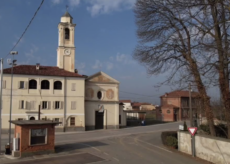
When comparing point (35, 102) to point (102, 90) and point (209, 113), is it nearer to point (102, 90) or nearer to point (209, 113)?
point (102, 90)

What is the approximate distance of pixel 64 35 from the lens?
1783 inches

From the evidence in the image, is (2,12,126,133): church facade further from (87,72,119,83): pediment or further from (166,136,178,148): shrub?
(166,136,178,148): shrub

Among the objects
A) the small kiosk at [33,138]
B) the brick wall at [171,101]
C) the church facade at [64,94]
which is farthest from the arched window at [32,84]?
the brick wall at [171,101]

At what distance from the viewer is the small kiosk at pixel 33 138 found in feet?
61.3

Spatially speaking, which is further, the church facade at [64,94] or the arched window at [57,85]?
the arched window at [57,85]

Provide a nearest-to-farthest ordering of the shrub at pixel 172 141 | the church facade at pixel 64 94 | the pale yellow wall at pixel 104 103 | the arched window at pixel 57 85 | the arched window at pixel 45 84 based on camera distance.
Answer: the shrub at pixel 172 141 → the church facade at pixel 64 94 → the arched window at pixel 45 84 → the arched window at pixel 57 85 → the pale yellow wall at pixel 104 103

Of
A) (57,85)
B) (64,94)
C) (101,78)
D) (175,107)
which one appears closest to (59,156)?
(64,94)

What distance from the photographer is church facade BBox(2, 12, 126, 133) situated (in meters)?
38.2

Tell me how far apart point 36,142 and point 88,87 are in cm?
2482

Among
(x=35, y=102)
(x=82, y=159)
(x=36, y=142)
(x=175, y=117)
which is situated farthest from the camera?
(x=175, y=117)

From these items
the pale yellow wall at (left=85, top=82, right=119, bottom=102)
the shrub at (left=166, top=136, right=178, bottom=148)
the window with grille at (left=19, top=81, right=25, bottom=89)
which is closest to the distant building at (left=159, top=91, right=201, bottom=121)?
the pale yellow wall at (left=85, top=82, right=119, bottom=102)

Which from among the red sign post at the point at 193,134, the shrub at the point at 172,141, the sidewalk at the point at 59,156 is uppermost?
the red sign post at the point at 193,134

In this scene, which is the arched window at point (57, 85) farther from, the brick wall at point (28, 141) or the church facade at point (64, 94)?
the brick wall at point (28, 141)

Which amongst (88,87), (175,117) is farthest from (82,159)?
(175,117)
